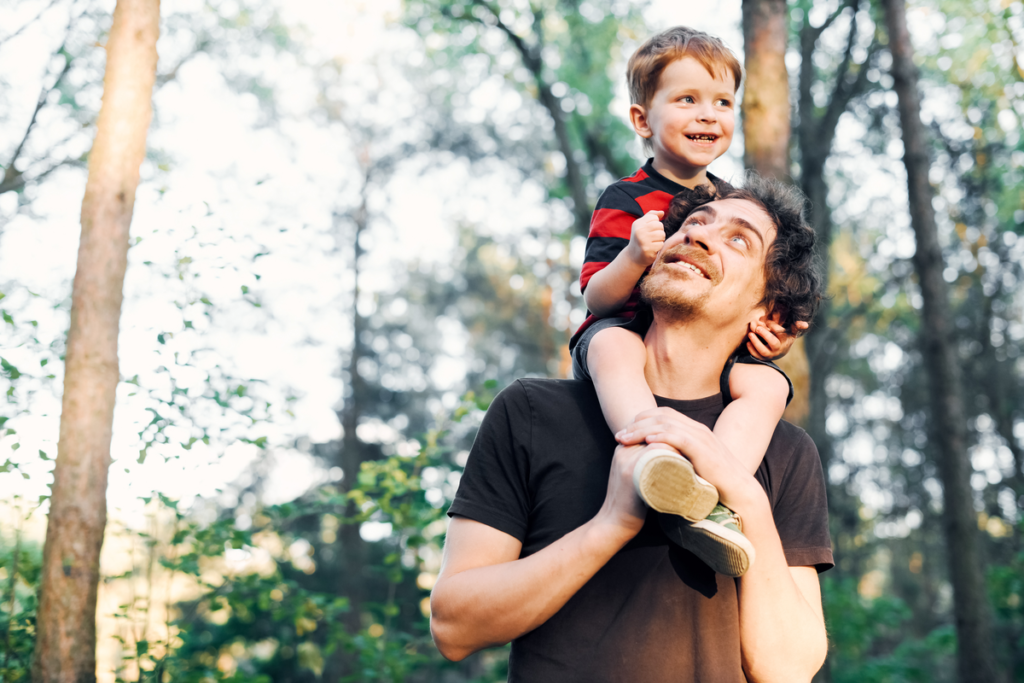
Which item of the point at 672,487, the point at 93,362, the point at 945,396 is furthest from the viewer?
the point at 945,396

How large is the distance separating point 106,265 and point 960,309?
20.1 metres

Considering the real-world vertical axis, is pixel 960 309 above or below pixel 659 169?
above

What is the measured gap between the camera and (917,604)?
26438 mm

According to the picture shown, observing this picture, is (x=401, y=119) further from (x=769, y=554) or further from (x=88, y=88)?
(x=769, y=554)

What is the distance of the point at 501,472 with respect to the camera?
180cm

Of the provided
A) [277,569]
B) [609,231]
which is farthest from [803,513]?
[277,569]

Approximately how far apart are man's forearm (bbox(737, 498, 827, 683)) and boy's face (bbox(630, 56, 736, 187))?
1544 mm

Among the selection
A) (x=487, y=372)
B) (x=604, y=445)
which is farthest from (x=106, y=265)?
(x=487, y=372)

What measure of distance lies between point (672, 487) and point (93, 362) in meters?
3.23

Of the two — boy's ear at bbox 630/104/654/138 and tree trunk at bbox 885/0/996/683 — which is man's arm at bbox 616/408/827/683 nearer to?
boy's ear at bbox 630/104/654/138

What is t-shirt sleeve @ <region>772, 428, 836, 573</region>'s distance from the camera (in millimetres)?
1796

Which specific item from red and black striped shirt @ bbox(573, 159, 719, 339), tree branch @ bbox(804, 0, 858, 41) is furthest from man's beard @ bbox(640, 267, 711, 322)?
tree branch @ bbox(804, 0, 858, 41)

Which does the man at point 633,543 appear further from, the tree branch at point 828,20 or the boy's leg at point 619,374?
the tree branch at point 828,20

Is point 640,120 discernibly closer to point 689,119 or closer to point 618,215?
point 689,119
